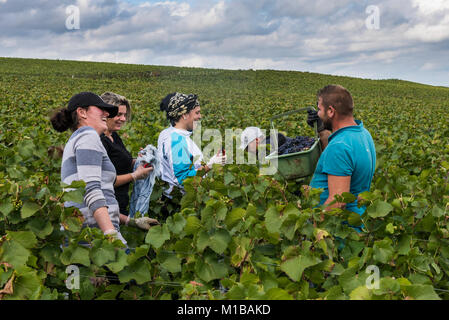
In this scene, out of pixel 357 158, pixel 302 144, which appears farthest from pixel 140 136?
pixel 357 158

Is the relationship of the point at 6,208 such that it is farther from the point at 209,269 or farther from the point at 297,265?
the point at 297,265

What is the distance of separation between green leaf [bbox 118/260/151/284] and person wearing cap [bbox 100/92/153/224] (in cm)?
109

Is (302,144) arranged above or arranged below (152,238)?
above

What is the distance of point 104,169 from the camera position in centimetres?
240

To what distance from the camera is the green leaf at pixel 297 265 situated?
1.68 m

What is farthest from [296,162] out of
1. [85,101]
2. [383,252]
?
[85,101]

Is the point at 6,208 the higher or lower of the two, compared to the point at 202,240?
higher

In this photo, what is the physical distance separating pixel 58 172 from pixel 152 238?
2652mm

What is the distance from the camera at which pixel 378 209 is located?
192 cm

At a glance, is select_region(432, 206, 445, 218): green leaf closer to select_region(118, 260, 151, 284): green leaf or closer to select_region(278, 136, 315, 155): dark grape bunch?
select_region(278, 136, 315, 155): dark grape bunch

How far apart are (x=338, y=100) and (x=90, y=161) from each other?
5.05 feet

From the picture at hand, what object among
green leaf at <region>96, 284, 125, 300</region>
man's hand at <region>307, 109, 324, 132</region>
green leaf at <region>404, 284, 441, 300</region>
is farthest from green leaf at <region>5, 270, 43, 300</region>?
man's hand at <region>307, 109, 324, 132</region>
